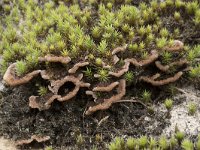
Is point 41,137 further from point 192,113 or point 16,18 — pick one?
point 16,18

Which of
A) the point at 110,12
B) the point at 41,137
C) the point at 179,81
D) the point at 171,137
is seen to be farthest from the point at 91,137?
the point at 110,12

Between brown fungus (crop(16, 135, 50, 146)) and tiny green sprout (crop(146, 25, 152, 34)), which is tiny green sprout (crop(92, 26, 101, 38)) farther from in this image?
brown fungus (crop(16, 135, 50, 146))

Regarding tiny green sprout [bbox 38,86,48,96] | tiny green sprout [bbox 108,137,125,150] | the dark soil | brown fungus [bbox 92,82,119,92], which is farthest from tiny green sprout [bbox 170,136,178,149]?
tiny green sprout [bbox 38,86,48,96]

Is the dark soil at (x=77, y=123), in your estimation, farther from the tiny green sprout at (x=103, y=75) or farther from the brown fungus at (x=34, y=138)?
the tiny green sprout at (x=103, y=75)

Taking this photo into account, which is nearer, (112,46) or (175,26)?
(112,46)

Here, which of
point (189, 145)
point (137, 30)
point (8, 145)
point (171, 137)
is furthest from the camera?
point (137, 30)

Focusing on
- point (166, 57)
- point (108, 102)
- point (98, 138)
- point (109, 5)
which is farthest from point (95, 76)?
point (109, 5)
